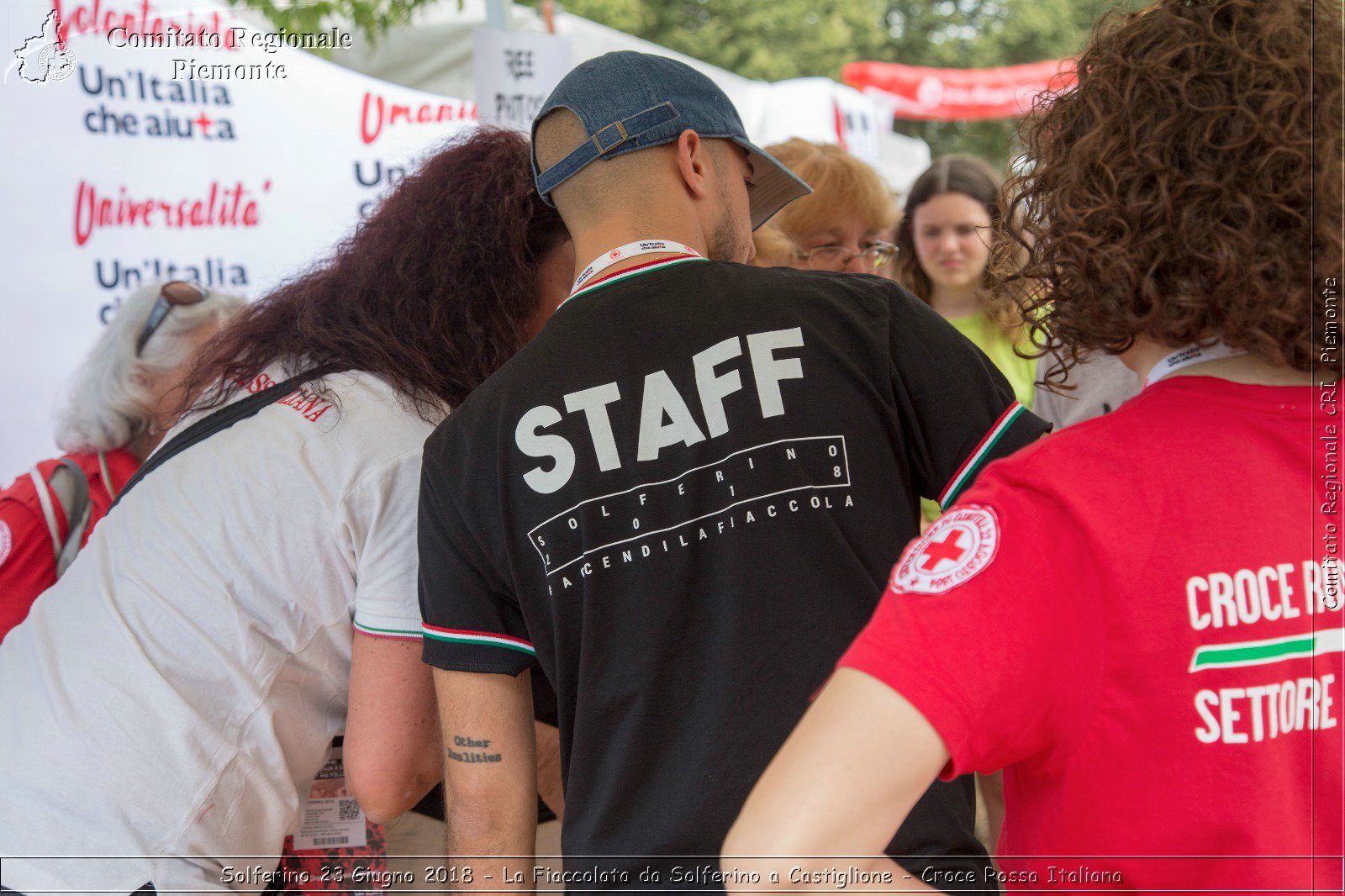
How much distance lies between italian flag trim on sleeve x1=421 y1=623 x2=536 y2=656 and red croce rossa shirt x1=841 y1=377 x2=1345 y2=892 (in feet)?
2.36

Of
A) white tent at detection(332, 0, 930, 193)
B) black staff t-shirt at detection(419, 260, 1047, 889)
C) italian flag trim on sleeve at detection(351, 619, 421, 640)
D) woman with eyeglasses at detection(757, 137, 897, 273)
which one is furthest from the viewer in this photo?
white tent at detection(332, 0, 930, 193)

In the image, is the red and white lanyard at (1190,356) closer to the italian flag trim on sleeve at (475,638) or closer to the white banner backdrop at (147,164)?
the italian flag trim on sleeve at (475,638)

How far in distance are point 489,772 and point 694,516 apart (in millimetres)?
502

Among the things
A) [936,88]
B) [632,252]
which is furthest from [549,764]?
[936,88]

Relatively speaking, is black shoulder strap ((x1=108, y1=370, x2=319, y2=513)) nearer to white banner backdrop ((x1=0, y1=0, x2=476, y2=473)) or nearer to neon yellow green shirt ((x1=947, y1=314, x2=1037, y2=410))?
white banner backdrop ((x1=0, y1=0, x2=476, y2=473))

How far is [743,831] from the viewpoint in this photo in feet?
2.60

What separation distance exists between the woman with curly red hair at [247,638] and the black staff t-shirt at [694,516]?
214mm

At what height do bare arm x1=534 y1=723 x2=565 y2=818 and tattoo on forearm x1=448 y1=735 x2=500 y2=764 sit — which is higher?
tattoo on forearm x1=448 y1=735 x2=500 y2=764

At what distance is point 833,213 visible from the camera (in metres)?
2.92

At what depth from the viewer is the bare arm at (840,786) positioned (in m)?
0.77

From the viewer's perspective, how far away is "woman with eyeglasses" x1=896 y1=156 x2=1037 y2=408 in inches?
137

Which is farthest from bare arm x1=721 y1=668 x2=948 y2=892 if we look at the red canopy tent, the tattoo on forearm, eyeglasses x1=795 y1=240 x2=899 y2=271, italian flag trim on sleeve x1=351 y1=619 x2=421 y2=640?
the red canopy tent

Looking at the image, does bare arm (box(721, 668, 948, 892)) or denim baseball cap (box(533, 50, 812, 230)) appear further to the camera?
denim baseball cap (box(533, 50, 812, 230))

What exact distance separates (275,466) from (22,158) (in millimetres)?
2282
